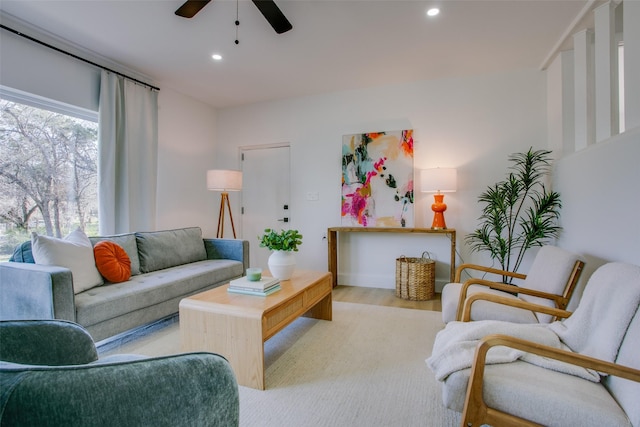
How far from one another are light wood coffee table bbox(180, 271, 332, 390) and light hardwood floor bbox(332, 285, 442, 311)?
4.82 ft

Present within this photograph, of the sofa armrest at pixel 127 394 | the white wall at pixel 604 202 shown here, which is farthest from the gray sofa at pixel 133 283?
the white wall at pixel 604 202

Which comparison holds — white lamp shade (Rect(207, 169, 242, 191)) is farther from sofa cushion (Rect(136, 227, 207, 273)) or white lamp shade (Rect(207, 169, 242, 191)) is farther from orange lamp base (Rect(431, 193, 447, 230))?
orange lamp base (Rect(431, 193, 447, 230))

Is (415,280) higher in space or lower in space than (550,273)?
lower

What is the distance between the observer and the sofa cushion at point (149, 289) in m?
2.10

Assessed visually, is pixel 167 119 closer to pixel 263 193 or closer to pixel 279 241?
pixel 263 193

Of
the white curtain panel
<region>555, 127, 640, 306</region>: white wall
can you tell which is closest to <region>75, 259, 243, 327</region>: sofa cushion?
the white curtain panel

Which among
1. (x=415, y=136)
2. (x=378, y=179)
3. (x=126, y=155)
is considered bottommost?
(x=378, y=179)

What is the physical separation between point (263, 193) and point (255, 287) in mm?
2790

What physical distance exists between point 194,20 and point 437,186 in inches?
112

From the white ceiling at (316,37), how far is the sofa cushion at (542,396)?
249 centimetres

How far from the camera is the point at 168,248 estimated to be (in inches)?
130

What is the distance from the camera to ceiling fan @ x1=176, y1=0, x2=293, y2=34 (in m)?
2.00

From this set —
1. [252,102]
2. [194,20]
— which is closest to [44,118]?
[194,20]

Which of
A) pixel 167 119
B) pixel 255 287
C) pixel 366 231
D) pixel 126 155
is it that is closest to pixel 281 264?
pixel 255 287
